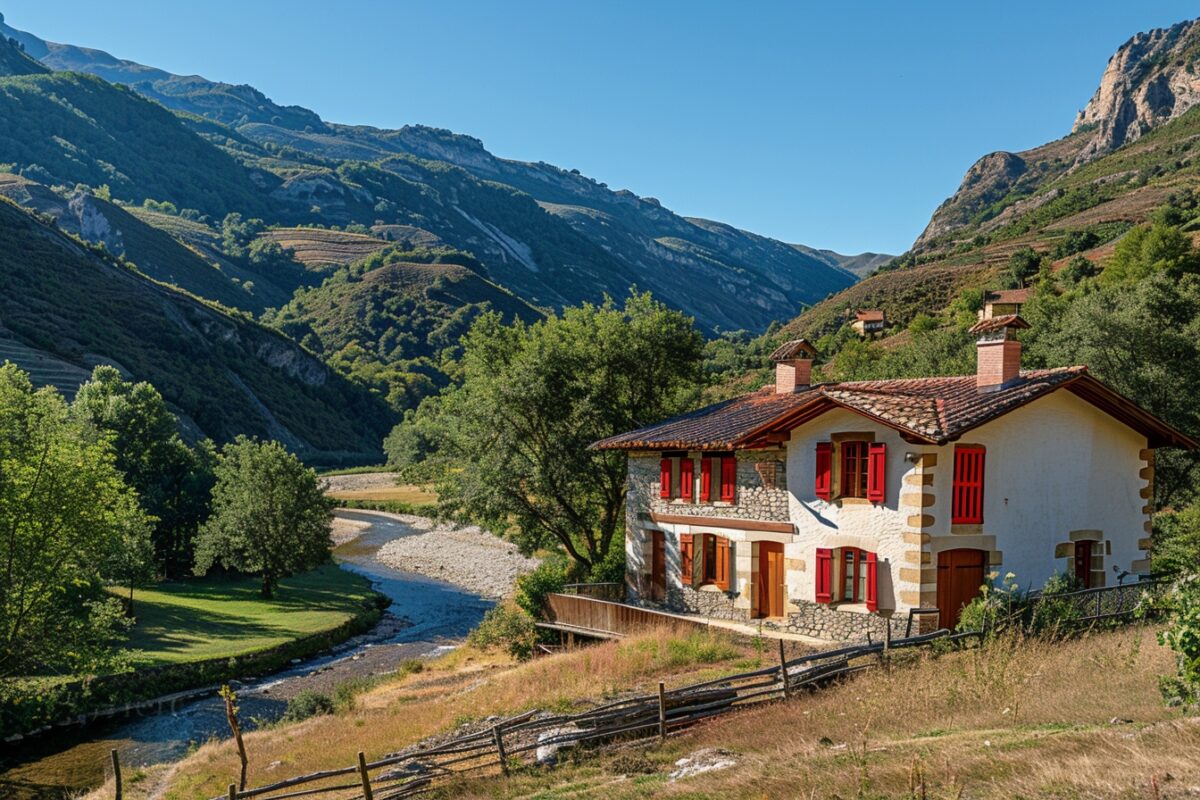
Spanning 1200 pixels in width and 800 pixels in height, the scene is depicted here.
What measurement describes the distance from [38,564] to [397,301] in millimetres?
170645

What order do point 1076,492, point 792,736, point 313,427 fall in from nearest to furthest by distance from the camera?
point 792,736 → point 1076,492 → point 313,427

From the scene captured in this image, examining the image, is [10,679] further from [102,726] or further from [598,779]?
[598,779]

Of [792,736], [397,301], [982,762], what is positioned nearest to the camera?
[982,762]

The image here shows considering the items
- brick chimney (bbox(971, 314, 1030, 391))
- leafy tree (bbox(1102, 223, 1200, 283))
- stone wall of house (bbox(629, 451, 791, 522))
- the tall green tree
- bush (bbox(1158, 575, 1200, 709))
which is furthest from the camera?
leafy tree (bbox(1102, 223, 1200, 283))

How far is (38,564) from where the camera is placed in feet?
89.8

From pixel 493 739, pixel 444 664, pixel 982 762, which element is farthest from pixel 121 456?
pixel 982 762

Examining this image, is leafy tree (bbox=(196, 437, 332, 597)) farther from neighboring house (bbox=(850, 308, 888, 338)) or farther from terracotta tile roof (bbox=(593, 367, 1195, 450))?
neighboring house (bbox=(850, 308, 888, 338))

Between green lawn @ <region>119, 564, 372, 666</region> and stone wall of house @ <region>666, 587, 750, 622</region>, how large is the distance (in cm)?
1684

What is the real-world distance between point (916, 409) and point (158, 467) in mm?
46951

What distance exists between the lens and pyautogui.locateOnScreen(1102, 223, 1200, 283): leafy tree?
59.8 metres

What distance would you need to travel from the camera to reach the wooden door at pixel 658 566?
95.3 ft

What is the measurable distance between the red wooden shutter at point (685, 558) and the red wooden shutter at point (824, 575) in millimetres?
5171

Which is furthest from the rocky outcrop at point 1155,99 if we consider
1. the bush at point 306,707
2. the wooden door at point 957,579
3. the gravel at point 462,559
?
the bush at point 306,707

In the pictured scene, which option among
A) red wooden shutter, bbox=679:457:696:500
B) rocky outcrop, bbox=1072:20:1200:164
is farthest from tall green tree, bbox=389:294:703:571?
rocky outcrop, bbox=1072:20:1200:164
